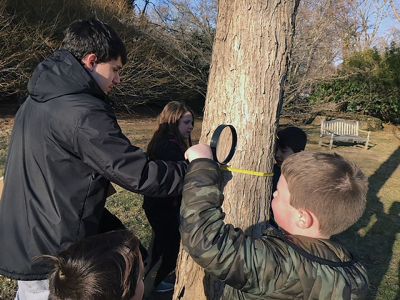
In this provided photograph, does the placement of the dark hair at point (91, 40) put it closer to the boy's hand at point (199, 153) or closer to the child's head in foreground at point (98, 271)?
the boy's hand at point (199, 153)

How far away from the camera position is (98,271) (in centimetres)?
136

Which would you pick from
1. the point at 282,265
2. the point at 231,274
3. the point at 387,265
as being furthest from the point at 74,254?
the point at 387,265

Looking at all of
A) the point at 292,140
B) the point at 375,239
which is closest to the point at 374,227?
the point at 375,239

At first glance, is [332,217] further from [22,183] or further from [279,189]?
[22,183]

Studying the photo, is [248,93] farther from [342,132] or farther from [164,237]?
[342,132]

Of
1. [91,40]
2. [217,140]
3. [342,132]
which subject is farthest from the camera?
[342,132]

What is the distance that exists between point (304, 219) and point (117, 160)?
0.75 m

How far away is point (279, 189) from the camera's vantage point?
155 cm

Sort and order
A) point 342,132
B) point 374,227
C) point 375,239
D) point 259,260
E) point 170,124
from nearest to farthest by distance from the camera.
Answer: point 259,260 < point 170,124 < point 375,239 < point 374,227 < point 342,132

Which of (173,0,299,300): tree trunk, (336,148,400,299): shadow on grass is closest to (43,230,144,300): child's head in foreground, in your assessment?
(173,0,299,300): tree trunk

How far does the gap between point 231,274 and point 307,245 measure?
0.95 ft

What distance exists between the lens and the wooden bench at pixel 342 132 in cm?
1306

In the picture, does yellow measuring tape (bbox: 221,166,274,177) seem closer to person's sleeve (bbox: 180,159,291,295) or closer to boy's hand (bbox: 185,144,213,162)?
boy's hand (bbox: 185,144,213,162)

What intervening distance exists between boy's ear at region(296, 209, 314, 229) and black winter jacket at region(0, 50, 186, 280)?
1.68 feet
